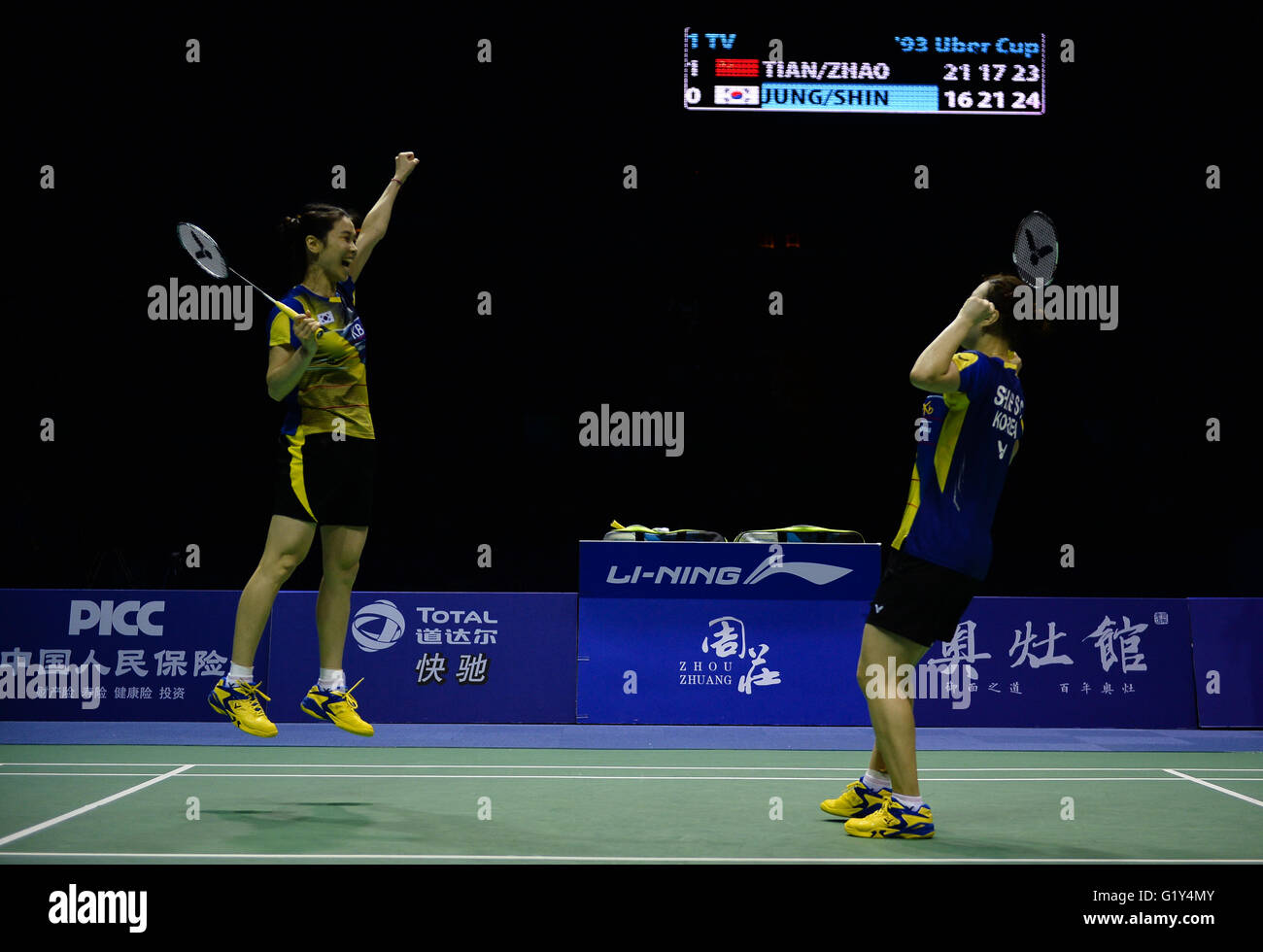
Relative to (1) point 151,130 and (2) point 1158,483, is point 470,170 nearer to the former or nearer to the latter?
(1) point 151,130

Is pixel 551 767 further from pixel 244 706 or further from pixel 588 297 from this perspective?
pixel 588 297

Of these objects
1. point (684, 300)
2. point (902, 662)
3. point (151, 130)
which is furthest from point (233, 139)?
point (902, 662)

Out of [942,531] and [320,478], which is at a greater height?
[320,478]

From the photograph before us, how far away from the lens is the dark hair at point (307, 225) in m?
4.36

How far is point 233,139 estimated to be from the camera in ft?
31.9

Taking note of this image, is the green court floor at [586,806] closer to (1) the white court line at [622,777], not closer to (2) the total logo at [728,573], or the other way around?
(1) the white court line at [622,777]

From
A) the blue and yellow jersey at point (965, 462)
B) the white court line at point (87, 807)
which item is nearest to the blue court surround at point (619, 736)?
the white court line at point (87, 807)

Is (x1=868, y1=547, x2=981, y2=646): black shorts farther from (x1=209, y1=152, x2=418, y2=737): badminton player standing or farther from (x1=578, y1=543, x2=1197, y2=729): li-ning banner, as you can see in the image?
(x1=578, y1=543, x2=1197, y2=729): li-ning banner

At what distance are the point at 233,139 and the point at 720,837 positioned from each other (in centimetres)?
805

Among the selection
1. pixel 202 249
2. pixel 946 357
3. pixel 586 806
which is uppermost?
pixel 202 249

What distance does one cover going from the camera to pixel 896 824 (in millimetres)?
3693

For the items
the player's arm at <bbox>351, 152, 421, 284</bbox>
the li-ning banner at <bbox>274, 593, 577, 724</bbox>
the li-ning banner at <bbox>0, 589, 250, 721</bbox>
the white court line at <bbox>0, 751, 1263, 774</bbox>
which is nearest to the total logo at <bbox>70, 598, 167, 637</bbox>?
the li-ning banner at <bbox>0, 589, 250, 721</bbox>

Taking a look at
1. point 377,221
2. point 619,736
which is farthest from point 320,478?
point 619,736

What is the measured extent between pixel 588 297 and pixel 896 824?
25.1 feet
